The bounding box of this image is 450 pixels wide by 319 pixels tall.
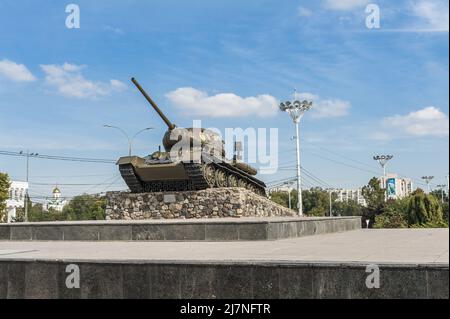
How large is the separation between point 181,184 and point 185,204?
2.81 feet

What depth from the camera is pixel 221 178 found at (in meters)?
19.3

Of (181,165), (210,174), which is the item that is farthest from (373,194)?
(181,165)

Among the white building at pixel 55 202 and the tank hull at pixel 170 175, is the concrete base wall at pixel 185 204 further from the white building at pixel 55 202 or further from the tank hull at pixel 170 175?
the white building at pixel 55 202

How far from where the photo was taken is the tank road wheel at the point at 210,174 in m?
17.9

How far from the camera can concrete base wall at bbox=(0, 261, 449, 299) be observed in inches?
185

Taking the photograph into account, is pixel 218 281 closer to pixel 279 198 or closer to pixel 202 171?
pixel 202 171

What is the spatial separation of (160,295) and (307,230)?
22.4 feet

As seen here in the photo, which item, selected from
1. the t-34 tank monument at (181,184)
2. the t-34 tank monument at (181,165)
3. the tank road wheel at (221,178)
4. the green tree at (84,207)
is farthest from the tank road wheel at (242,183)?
the green tree at (84,207)

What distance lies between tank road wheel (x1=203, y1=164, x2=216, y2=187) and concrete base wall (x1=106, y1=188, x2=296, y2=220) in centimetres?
41

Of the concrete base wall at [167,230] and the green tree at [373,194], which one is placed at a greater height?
the green tree at [373,194]

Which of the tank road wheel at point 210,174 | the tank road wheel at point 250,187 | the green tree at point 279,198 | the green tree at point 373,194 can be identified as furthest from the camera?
the green tree at point 279,198

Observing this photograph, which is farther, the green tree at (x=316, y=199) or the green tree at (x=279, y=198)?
the green tree at (x=316, y=199)

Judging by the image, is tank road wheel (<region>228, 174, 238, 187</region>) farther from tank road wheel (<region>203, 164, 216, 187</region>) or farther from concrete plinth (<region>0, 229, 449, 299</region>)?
concrete plinth (<region>0, 229, 449, 299</region>)

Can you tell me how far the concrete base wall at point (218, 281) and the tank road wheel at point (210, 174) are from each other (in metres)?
11.8
